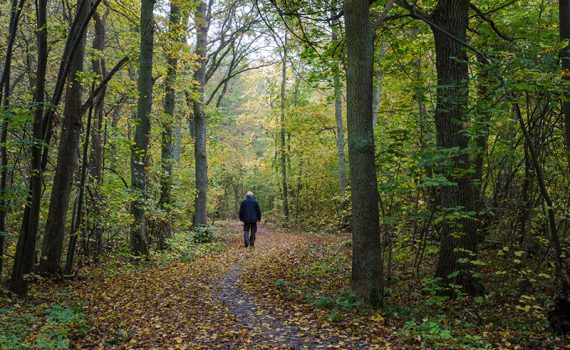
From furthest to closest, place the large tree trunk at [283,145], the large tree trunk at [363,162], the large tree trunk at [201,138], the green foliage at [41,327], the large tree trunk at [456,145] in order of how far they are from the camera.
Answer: the large tree trunk at [283,145] → the large tree trunk at [201,138] → the large tree trunk at [456,145] → the large tree trunk at [363,162] → the green foliage at [41,327]

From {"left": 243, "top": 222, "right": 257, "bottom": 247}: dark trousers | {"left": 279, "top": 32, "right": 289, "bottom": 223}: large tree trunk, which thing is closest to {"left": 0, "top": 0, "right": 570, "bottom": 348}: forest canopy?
{"left": 243, "top": 222, "right": 257, "bottom": 247}: dark trousers

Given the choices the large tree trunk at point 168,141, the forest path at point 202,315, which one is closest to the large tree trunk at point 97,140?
the large tree trunk at point 168,141

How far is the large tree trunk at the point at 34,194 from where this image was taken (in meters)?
6.93

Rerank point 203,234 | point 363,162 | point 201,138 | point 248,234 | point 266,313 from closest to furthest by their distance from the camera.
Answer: point 363,162 → point 266,313 → point 248,234 → point 203,234 → point 201,138

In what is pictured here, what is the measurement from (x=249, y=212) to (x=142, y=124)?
5067 millimetres

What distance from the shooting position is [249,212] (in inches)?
575

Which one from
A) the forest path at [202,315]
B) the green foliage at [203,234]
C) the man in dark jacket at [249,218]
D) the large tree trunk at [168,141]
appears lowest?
the forest path at [202,315]

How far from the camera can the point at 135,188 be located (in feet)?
35.8

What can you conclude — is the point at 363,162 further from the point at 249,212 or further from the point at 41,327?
the point at 249,212

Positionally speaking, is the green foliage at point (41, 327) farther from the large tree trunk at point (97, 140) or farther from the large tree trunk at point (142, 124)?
the large tree trunk at point (142, 124)

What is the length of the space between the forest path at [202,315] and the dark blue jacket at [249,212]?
182 inches

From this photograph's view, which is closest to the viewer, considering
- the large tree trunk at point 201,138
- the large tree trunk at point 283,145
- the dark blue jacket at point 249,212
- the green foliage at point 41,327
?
the green foliage at point 41,327

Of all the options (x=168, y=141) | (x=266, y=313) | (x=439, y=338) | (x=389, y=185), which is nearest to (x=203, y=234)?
(x=168, y=141)

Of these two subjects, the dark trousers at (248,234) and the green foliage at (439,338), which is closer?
the green foliage at (439,338)
